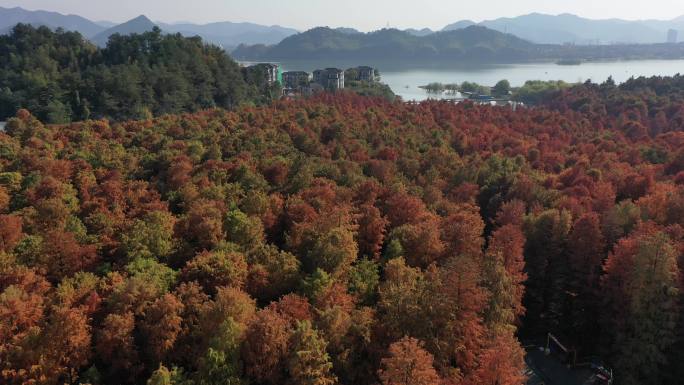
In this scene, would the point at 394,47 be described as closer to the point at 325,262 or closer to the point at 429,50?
the point at 429,50

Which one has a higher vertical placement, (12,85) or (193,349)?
(12,85)

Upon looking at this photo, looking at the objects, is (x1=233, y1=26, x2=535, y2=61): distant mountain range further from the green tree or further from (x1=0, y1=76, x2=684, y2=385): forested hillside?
the green tree

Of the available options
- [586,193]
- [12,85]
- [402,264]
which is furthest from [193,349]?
[12,85]

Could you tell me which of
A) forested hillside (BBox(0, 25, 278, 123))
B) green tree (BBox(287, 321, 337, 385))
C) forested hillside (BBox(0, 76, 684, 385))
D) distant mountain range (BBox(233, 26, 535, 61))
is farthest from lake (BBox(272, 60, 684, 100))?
green tree (BBox(287, 321, 337, 385))

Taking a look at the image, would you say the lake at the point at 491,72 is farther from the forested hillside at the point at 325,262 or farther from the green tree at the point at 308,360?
the green tree at the point at 308,360

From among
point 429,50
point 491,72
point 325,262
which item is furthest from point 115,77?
point 429,50

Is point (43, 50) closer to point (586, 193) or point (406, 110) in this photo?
point (406, 110)

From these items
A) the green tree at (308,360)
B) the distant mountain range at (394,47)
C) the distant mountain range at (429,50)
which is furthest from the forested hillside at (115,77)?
the distant mountain range at (394,47)
